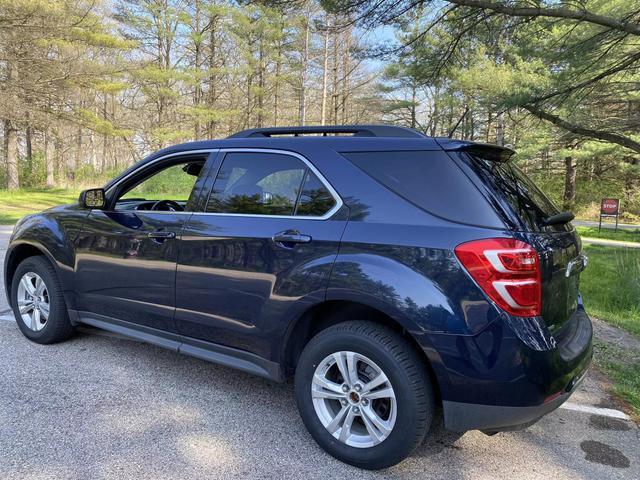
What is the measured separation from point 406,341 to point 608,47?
813 centimetres

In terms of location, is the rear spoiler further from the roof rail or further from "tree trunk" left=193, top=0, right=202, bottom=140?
"tree trunk" left=193, top=0, right=202, bottom=140

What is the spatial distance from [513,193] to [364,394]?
135cm

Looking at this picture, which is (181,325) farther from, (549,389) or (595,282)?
(595,282)

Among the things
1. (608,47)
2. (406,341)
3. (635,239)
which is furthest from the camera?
(635,239)

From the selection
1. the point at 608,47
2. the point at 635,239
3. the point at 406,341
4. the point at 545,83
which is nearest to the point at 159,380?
the point at 406,341

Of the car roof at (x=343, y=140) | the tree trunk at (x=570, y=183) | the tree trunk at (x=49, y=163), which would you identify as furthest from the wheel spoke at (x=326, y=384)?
the tree trunk at (x=570, y=183)

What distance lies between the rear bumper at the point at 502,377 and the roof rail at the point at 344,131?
1.16 m

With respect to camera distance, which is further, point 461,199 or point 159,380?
point 159,380

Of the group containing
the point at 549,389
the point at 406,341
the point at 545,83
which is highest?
the point at 545,83

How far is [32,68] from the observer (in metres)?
18.5

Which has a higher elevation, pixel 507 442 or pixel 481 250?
pixel 481 250

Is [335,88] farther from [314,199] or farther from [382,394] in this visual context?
[382,394]

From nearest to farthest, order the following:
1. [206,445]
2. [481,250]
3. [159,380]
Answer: [481,250] < [206,445] < [159,380]

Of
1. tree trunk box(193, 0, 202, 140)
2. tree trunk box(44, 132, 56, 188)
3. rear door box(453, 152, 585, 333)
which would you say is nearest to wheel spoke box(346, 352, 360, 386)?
rear door box(453, 152, 585, 333)
